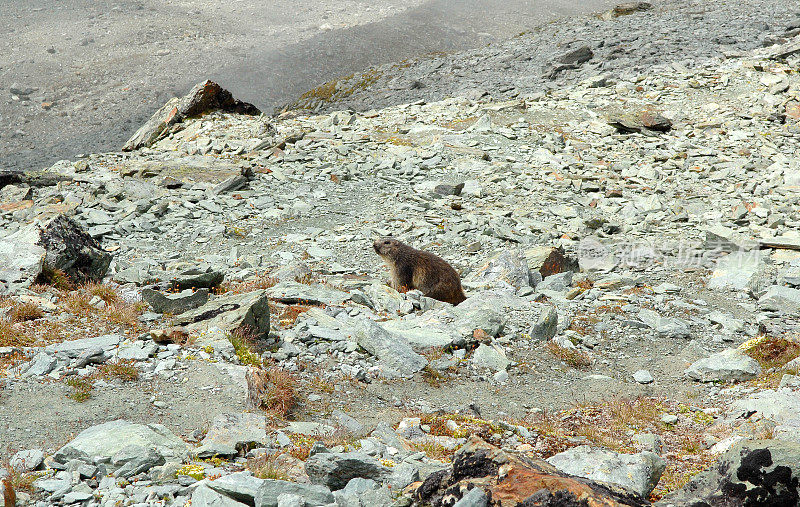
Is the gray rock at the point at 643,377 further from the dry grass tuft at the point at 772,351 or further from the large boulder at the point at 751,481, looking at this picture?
the large boulder at the point at 751,481

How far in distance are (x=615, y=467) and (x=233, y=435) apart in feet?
11.7

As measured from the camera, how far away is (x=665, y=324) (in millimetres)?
10750

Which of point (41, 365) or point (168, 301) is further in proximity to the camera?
point (168, 301)

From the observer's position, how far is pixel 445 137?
2362 centimetres

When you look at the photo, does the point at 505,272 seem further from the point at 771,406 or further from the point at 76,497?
the point at 76,497

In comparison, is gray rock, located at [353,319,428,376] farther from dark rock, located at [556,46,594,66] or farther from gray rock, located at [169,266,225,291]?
dark rock, located at [556,46,594,66]

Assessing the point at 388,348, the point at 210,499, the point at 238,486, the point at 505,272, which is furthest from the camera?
the point at 505,272

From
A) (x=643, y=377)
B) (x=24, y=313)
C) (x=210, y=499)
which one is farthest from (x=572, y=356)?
(x=24, y=313)

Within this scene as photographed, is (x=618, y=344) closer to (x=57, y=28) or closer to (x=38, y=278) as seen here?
(x=38, y=278)

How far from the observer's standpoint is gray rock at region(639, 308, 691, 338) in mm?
10539

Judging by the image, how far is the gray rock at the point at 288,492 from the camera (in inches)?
170

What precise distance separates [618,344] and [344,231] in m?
8.59

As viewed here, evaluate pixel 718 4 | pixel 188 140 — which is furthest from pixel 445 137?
pixel 718 4

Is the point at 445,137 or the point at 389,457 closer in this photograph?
the point at 389,457
